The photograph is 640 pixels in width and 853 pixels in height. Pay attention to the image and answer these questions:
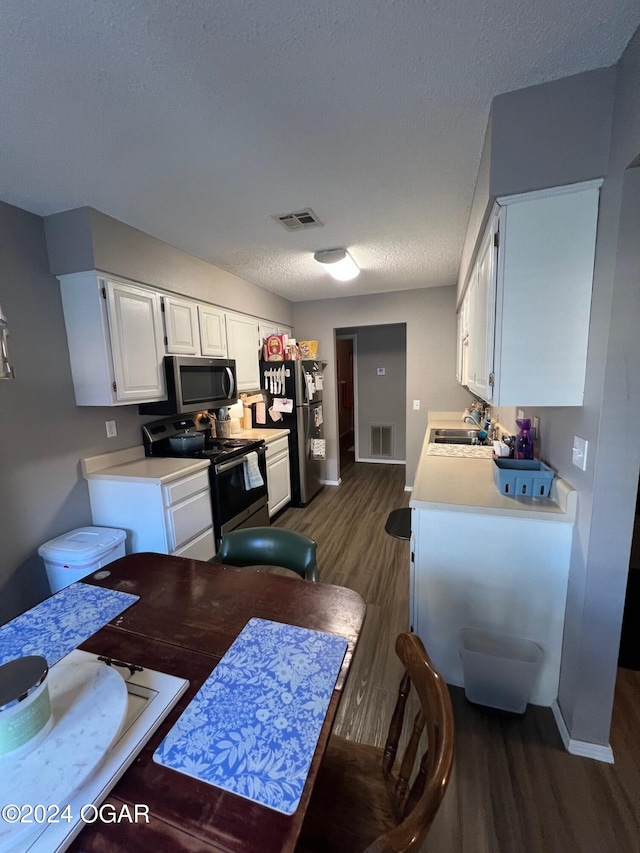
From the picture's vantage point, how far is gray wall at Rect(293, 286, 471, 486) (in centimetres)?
391

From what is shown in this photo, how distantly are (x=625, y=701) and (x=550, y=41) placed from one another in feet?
8.27

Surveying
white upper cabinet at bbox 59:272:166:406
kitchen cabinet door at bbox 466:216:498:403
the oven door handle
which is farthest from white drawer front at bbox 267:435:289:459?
kitchen cabinet door at bbox 466:216:498:403

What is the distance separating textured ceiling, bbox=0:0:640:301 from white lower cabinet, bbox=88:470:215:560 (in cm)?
164

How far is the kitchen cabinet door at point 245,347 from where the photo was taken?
128 inches

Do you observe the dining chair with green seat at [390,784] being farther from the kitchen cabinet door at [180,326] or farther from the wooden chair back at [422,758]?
the kitchen cabinet door at [180,326]

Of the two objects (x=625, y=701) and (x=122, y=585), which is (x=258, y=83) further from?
(x=625, y=701)

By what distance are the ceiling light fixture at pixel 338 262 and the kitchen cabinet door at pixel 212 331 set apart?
3.25 feet

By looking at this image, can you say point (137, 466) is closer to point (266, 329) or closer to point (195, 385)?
point (195, 385)

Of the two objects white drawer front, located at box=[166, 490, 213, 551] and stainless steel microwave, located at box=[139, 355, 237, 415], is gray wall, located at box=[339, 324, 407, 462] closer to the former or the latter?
stainless steel microwave, located at box=[139, 355, 237, 415]

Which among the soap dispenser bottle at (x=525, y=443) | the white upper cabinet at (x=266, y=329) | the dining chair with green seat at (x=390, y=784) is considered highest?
the white upper cabinet at (x=266, y=329)

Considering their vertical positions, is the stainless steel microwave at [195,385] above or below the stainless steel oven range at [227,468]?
above

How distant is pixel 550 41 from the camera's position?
1024 mm

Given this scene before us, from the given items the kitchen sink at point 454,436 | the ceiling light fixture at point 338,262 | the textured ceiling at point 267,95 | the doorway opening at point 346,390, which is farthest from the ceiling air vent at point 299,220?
the doorway opening at point 346,390

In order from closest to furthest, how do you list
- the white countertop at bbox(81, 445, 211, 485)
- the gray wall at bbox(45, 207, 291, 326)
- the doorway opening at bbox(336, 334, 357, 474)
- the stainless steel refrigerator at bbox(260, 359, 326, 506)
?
the gray wall at bbox(45, 207, 291, 326), the white countertop at bbox(81, 445, 211, 485), the stainless steel refrigerator at bbox(260, 359, 326, 506), the doorway opening at bbox(336, 334, 357, 474)
